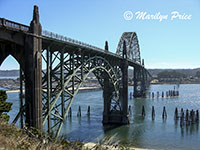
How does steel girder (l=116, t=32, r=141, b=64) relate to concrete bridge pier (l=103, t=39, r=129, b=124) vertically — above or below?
above

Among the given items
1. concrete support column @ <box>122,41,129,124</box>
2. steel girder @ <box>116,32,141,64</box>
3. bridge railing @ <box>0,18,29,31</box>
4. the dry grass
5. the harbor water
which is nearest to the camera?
the dry grass

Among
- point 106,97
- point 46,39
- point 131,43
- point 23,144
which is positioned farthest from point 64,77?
point 131,43

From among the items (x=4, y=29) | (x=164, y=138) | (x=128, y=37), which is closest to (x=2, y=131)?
(x=4, y=29)

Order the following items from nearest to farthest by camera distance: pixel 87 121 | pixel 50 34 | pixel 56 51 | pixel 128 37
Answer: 1. pixel 50 34
2. pixel 56 51
3. pixel 87 121
4. pixel 128 37

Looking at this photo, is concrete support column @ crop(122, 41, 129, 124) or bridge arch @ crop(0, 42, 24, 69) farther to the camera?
concrete support column @ crop(122, 41, 129, 124)

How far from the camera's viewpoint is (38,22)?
1631 cm

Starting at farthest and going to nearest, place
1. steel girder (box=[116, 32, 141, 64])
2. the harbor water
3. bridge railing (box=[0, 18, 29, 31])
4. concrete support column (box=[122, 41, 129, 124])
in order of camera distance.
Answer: steel girder (box=[116, 32, 141, 64]) < concrete support column (box=[122, 41, 129, 124]) < the harbor water < bridge railing (box=[0, 18, 29, 31])

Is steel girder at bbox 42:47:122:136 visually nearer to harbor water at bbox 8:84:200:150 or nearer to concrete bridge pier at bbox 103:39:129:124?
concrete bridge pier at bbox 103:39:129:124

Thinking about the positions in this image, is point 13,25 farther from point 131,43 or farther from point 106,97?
point 131,43

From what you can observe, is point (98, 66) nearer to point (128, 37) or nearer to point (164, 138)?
point (164, 138)

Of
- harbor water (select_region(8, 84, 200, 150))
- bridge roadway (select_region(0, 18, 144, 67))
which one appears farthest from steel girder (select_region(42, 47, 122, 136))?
harbor water (select_region(8, 84, 200, 150))

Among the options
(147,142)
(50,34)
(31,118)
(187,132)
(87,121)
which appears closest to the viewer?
(31,118)

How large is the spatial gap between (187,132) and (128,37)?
5005cm

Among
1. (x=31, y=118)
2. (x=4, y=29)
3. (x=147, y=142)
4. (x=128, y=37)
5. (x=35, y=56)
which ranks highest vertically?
(x=128, y=37)
